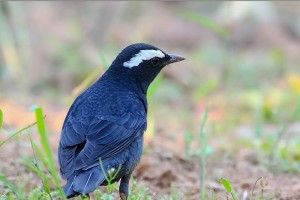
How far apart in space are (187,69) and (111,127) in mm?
7360

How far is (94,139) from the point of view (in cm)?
488

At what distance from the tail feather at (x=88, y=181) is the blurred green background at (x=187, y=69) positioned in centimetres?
79

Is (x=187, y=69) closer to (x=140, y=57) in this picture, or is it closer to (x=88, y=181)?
(x=140, y=57)

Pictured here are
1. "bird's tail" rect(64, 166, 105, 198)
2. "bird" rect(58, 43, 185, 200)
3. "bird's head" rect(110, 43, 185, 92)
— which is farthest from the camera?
"bird's head" rect(110, 43, 185, 92)

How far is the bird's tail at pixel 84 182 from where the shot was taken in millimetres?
4418

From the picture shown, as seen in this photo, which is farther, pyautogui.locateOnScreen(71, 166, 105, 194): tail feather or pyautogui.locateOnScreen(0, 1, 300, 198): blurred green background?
pyautogui.locateOnScreen(0, 1, 300, 198): blurred green background

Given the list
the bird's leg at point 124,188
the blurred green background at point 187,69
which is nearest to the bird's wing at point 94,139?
the bird's leg at point 124,188

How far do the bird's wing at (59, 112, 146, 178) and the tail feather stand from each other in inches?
2.0

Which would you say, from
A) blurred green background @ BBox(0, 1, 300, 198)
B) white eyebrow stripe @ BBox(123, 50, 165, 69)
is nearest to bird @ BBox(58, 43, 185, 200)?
white eyebrow stripe @ BBox(123, 50, 165, 69)

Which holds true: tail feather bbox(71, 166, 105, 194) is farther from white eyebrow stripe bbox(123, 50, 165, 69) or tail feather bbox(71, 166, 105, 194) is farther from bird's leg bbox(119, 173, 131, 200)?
white eyebrow stripe bbox(123, 50, 165, 69)

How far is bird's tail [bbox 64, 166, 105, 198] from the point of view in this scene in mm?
4418

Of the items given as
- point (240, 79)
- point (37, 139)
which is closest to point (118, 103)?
point (37, 139)

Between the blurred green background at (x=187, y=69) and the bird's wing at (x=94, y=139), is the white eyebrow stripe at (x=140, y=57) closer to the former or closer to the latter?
the blurred green background at (x=187, y=69)

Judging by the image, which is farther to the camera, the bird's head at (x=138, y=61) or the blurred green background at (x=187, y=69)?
the blurred green background at (x=187, y=69)
